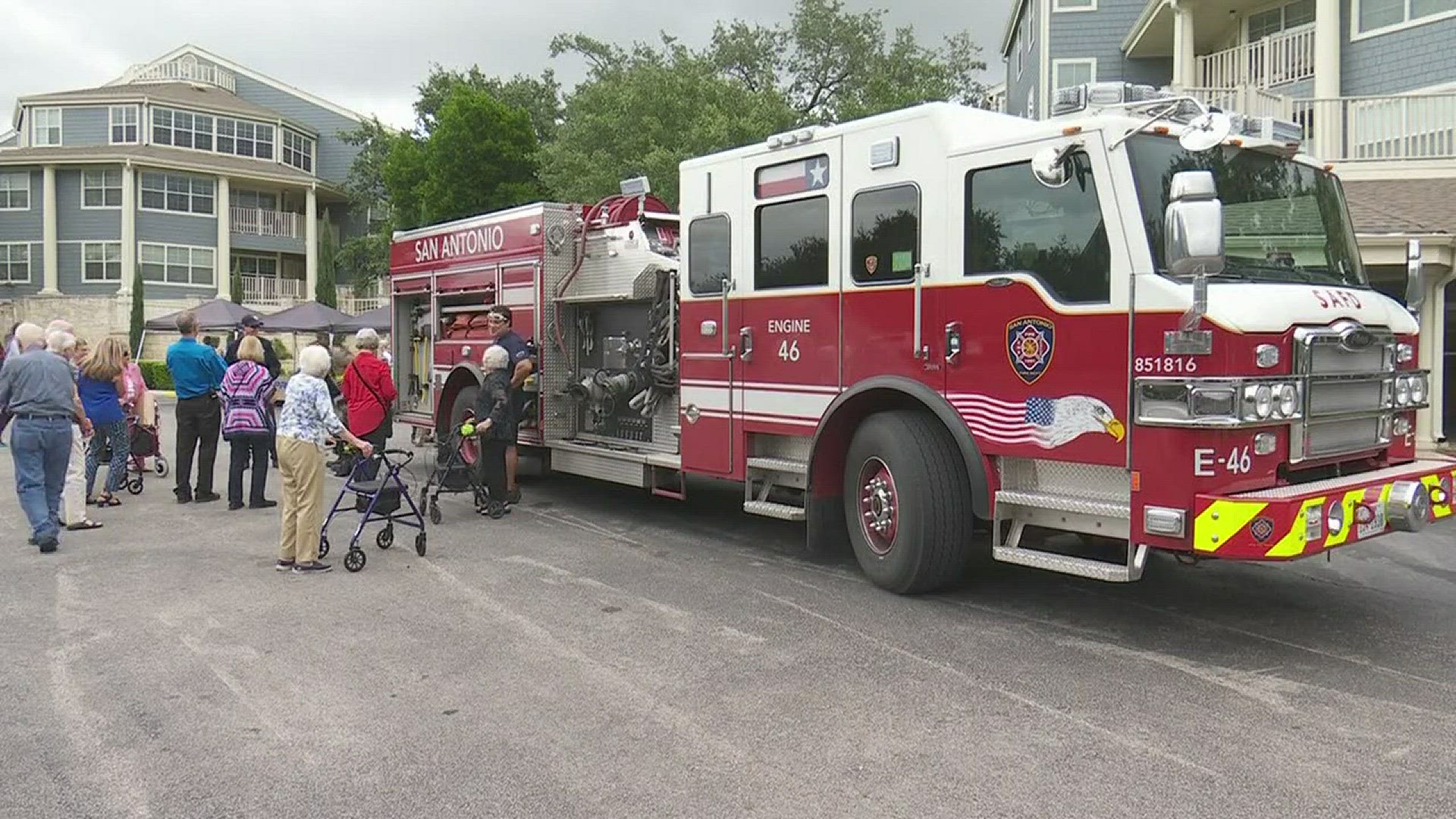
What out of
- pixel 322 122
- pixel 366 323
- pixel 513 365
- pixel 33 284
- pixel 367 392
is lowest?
pixel 367 392

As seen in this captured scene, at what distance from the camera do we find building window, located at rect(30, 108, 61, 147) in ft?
133

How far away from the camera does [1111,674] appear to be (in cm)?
530

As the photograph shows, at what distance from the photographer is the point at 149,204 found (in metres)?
39.5

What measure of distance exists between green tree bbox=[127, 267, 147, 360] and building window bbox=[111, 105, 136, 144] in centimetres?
570

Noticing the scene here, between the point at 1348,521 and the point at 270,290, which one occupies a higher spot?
the point at 270,290

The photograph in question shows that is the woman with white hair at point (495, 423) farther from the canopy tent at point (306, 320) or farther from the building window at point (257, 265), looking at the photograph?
the building window at point (257, 265)

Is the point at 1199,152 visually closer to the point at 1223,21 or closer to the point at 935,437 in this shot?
the point at 935,437

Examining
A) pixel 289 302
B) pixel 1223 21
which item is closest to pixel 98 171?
pixel 289 302

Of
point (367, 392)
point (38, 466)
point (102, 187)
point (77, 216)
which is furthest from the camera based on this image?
point (77, 216)

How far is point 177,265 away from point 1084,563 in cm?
4131

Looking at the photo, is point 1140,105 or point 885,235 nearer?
point 1140,105

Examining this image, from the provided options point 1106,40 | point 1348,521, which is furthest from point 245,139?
point 1348,521

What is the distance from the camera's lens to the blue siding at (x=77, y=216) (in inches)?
1548

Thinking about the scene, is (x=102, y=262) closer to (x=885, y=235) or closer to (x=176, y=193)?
(x=176, y=193)
